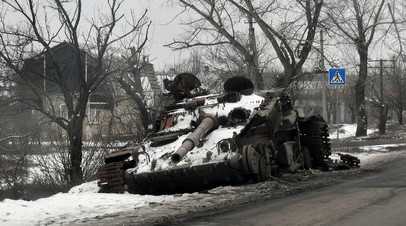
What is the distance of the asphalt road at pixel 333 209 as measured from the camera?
22.0ft

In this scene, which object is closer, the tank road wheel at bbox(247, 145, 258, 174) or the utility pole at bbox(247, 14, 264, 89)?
the tank road wheel at bbox(247, 145, 258, 174)

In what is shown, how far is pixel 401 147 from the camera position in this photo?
22.8m

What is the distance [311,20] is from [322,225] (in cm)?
1557

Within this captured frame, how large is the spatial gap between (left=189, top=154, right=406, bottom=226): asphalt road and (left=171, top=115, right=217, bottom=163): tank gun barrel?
2013 millimetres

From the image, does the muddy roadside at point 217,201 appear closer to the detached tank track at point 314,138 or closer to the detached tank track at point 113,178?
the detached tank track at point 113,178

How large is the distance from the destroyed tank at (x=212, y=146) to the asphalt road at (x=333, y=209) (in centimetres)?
158

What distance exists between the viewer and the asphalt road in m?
6.71

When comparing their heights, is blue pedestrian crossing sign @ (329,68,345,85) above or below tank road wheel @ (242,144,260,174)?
above

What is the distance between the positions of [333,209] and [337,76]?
12.1 meters

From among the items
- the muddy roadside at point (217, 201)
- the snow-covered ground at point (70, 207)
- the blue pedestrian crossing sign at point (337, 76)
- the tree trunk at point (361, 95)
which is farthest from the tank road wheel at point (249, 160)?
the tree trunk at point (361, 95)

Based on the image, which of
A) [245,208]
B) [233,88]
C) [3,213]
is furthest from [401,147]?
[3,213]

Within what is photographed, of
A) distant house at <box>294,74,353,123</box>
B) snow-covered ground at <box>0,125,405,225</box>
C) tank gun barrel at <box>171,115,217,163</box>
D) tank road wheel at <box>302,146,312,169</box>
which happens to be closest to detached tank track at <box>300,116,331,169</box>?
tank road wheel at <box>302,146,312,169</box>

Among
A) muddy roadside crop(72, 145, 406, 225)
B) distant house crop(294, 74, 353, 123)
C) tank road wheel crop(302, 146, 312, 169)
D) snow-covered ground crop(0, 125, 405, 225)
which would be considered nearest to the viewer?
muddy roadside crop(72, 145, 406, 225)

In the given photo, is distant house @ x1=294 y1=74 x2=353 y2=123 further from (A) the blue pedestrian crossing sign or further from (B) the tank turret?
(B) the tank turret
